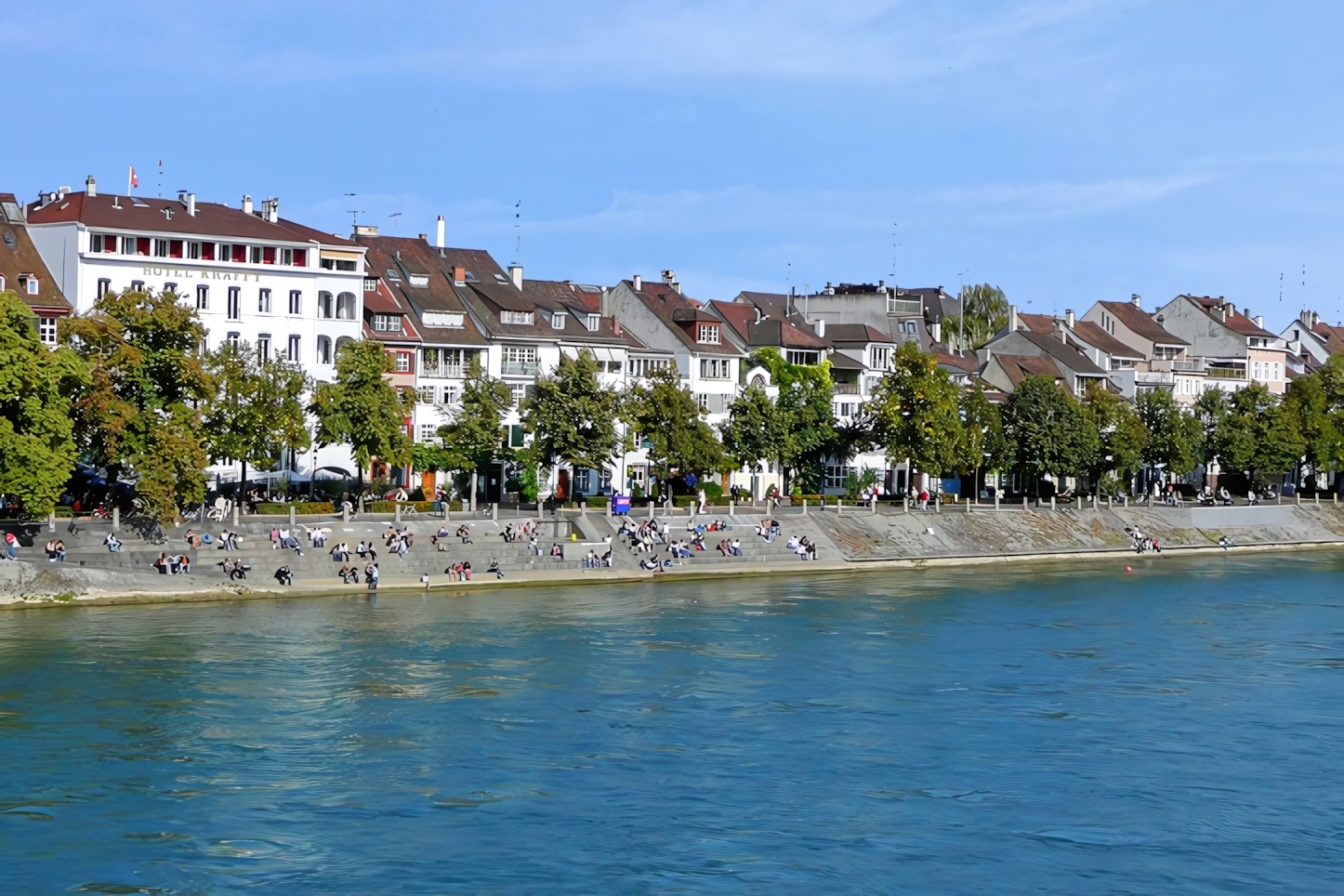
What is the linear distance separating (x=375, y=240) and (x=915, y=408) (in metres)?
30.6

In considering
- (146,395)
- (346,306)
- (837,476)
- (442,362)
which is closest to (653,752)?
(146,395)

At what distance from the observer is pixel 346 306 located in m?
87.6

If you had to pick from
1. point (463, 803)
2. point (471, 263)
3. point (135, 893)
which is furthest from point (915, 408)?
point (135, 893)

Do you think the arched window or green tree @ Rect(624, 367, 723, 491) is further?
green tree @ Rect(624, 367, 723, 491)

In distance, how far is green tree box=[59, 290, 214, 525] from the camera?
65812mm

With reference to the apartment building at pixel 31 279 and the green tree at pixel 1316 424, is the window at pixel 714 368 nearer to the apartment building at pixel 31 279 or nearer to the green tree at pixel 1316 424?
the apartment building at pixel 31 279

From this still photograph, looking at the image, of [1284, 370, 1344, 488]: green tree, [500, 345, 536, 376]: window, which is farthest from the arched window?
[1284, 370, 1344, 488]: green tree

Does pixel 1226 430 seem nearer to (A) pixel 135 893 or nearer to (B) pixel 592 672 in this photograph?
(B) pixel 592 672

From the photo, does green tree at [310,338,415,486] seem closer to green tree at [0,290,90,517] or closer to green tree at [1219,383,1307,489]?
green tree at [0,290,90,517]

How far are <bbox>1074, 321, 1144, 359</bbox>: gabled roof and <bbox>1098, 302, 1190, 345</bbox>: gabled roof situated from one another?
5.81 ft

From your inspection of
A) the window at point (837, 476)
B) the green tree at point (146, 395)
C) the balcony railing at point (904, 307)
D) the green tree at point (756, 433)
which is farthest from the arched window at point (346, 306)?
the balcony railing at point (904, 307)

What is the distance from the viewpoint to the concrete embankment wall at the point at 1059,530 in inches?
3573

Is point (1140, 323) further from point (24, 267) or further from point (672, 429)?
point (24, 267)

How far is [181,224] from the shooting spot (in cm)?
8206
